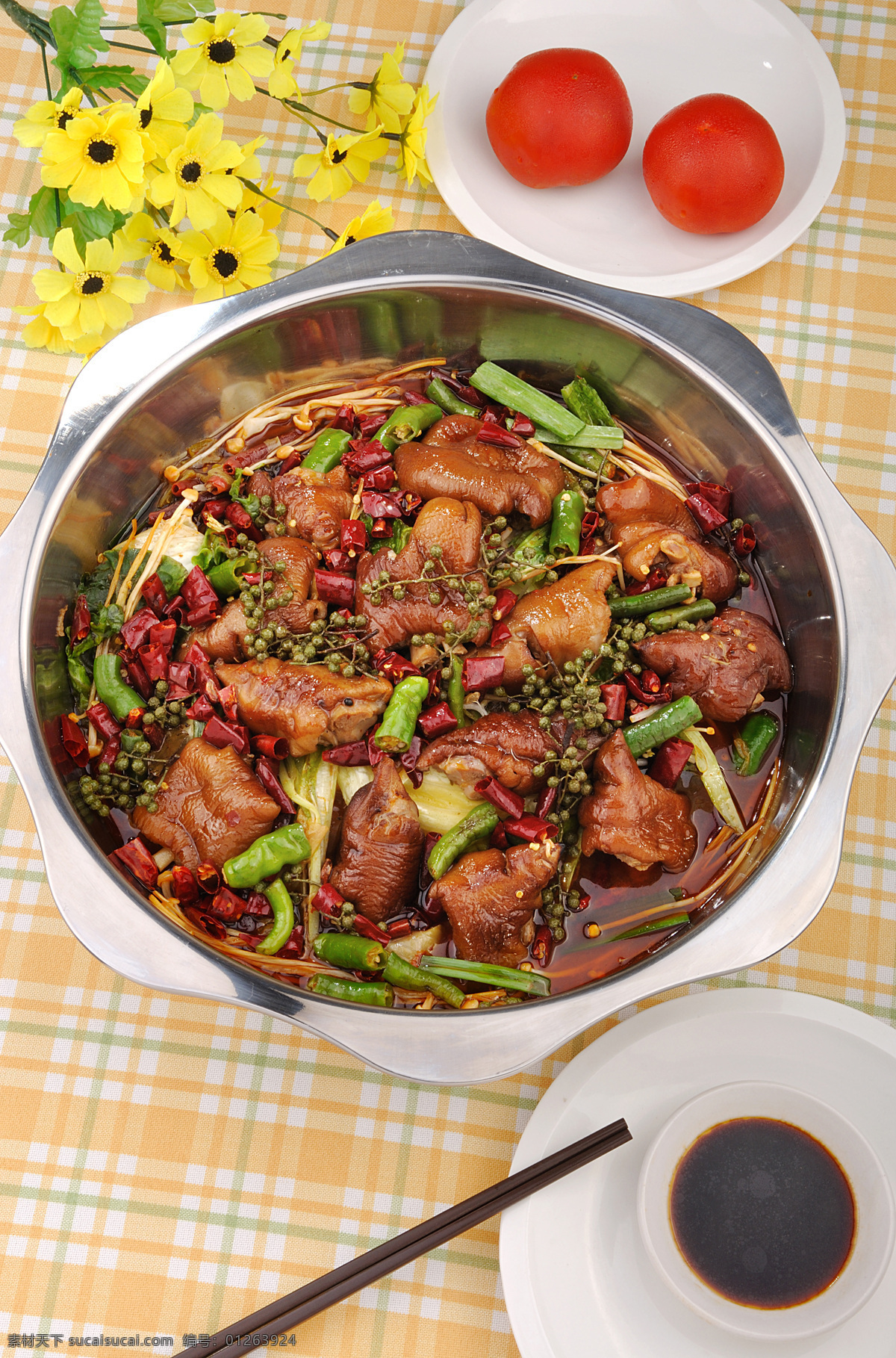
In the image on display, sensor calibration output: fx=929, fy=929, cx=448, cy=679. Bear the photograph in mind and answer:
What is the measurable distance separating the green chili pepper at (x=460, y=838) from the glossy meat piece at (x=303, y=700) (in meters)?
0.41

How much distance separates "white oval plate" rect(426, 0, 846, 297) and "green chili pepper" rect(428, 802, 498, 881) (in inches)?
73.1

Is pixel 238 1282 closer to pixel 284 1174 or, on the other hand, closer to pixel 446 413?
pixel 284 1174

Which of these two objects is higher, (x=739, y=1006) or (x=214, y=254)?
(x=214, y=254)

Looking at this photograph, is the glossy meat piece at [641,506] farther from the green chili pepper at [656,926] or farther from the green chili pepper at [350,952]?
the green chili pepper at [350,952]

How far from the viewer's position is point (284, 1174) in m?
2.75

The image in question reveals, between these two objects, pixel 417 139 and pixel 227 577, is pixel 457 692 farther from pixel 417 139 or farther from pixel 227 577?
pixel 417 139

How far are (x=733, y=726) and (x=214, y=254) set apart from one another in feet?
7.14

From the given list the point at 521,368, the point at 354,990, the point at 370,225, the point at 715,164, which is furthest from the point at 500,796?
the point at 715,164

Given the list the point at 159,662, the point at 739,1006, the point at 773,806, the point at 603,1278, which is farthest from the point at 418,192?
the point at 603,1278

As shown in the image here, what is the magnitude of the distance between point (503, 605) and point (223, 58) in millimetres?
1711

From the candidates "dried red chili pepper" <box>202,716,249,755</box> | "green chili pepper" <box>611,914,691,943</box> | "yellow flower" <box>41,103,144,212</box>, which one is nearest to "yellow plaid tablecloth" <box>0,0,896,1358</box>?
"green chili pepper" <box>611,914,691,943</box>

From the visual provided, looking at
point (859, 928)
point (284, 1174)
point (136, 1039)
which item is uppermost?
point (859, 928)

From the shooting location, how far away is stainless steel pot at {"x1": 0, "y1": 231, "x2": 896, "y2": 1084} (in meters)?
2.19

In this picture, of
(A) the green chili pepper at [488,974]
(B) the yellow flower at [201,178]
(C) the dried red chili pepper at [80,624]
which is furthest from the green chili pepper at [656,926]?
(B) the yellow flower at [201,178]
